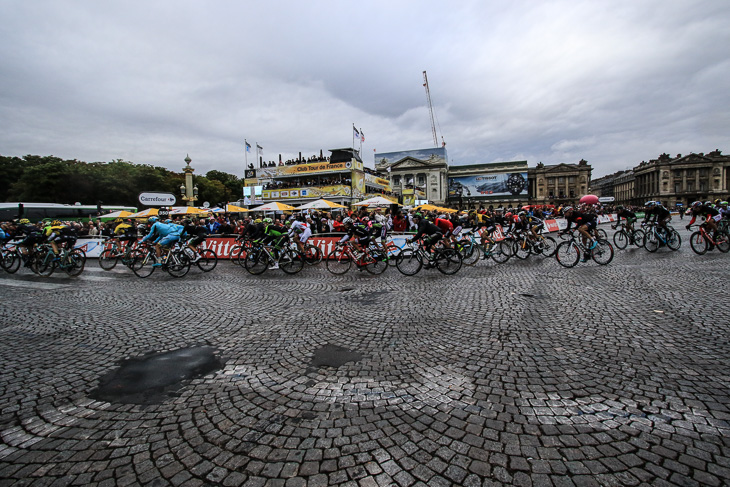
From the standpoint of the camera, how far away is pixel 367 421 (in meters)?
2.73

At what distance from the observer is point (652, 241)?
41.7 feet

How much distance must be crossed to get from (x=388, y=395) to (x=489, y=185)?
113854 millimetres

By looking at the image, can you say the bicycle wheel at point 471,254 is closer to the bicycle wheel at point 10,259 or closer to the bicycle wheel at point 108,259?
the bicycle wheel at point 108,259

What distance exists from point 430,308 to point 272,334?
2.69 m

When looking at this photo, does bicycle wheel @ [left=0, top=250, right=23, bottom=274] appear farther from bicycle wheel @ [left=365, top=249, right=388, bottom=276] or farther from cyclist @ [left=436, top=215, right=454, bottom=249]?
cyclist @ [left=436, top=215, right=454, bottom=249]

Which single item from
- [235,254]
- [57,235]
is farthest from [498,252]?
[57,235]

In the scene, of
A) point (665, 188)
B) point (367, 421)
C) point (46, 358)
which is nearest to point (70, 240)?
point (46, 358)

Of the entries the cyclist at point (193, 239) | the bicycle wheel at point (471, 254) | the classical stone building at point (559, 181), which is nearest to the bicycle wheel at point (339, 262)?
the bicycle wheel at point (471, 254)

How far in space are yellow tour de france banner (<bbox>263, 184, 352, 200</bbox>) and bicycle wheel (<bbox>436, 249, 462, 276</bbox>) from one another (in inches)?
1558

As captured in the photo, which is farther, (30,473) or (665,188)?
(665,188)

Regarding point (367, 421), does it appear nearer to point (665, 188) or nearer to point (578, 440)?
point (578, 440)

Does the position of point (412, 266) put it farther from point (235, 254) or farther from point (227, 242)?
point (227, 242)

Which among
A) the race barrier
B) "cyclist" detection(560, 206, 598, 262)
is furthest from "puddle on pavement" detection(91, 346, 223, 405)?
"cyclist" detection(560, 206, 598, 262)

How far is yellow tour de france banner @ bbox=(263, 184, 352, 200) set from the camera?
49428 mm
